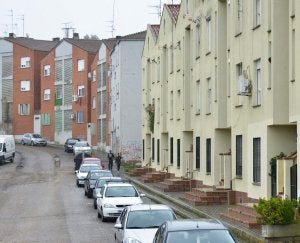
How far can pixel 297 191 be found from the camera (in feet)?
78.9

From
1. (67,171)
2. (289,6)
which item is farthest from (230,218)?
(67,171)

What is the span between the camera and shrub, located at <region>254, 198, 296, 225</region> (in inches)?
795

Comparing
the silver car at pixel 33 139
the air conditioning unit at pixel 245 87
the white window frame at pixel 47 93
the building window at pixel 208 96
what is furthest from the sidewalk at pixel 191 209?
the white window frame at pixel 47 93

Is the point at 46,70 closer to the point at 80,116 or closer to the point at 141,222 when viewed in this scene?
the point at 80,116

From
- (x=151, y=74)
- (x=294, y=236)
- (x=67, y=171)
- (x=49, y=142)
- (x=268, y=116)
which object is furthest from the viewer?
(x=49, y=142)

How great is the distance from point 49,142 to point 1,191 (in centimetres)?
5267

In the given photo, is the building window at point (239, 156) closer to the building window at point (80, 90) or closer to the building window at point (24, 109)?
the building window at point (80, 90)

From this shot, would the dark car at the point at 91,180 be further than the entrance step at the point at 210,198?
Yes

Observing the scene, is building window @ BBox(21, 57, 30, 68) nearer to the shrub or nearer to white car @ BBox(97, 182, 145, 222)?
white car @ BBox(97, 182, 145, 222)

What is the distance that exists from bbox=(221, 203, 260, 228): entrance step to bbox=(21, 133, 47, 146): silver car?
2704 inches

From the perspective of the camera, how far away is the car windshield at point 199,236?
13.9m

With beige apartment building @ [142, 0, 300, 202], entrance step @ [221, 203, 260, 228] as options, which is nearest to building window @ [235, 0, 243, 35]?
beige apartment building @ [142, 0, 300, 202]

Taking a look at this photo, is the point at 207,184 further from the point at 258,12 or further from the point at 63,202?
the point at 258,12

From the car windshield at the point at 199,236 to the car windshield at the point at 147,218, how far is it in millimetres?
5701
